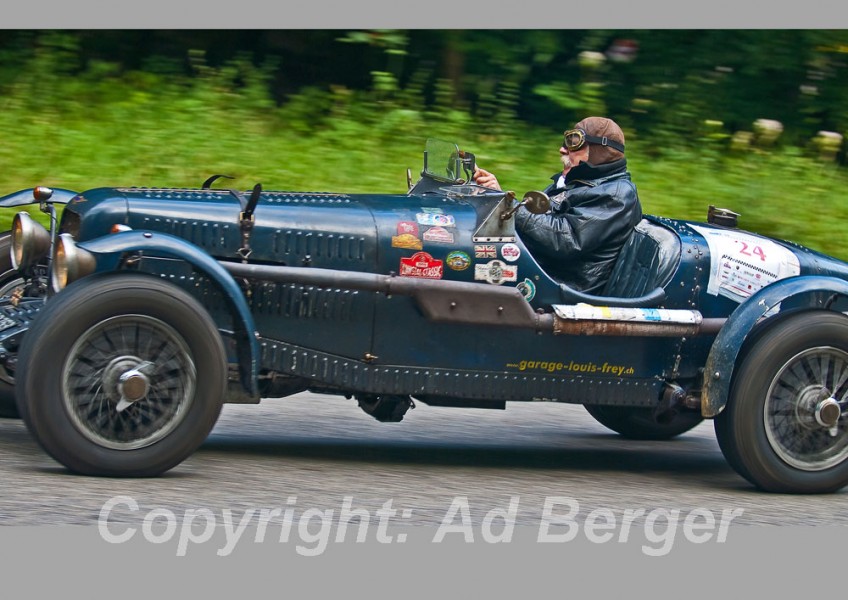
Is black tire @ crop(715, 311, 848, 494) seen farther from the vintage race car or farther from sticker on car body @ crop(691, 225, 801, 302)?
sticker on car body @ crop(691, 225, 801, 302)

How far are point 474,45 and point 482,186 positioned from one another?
20.6ft

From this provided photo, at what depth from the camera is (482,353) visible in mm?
5980

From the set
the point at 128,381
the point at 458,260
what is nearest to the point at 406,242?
the point at 458,260

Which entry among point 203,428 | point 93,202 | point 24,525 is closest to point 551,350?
point 203,428

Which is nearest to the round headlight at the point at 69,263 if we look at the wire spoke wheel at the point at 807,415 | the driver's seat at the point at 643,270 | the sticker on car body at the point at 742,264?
the driver's seat at the point at 643,270

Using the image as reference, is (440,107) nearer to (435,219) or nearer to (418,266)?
(435,219)

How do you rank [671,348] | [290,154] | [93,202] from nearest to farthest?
[93,202] < [671,348] < [290,154]

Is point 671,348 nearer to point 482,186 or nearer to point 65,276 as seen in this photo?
point 482,186

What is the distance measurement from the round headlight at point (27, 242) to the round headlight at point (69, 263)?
529mm

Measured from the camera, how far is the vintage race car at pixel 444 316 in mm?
5531

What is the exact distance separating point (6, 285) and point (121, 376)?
1543 millimetres

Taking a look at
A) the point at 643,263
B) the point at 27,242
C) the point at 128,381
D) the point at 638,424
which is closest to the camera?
the point at 128,381

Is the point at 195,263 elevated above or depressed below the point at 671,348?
above

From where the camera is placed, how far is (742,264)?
6.30m
